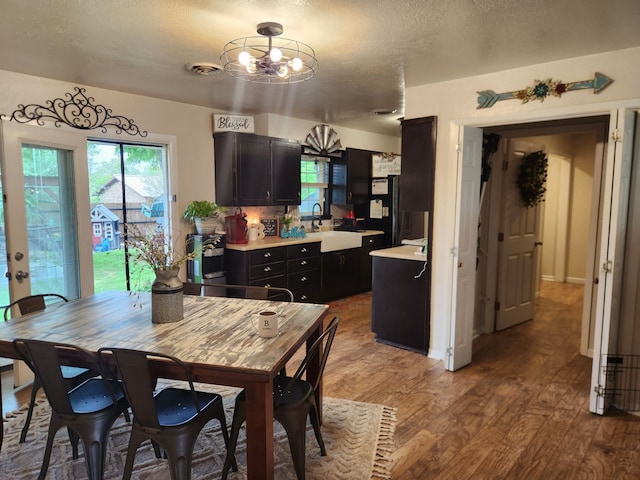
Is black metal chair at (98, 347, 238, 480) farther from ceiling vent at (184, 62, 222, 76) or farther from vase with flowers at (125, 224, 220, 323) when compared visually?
ceiling vent at (184, 62, 222, 76)

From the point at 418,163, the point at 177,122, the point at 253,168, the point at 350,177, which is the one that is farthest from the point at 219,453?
the point at 350,177

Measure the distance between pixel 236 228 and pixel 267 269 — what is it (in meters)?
0.60

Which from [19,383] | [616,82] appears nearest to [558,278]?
[616,82]

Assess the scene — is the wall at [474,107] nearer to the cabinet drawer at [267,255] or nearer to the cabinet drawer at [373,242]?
the cabinet drawer at [267,255]

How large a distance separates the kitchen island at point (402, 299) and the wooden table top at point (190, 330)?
154 centimetres

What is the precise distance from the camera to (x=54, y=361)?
6.18ft

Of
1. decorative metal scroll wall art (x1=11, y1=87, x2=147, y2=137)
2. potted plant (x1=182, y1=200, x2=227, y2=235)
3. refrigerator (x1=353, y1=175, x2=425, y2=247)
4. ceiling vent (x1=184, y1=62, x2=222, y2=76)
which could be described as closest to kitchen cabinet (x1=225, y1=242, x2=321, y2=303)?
potted plant (x1=182, y1=200, x2=227, y2=235)

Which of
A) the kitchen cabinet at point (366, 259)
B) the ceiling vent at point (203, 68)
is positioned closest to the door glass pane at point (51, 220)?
the ceiling vent at point (203, 68)

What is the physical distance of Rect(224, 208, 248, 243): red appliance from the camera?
495 centimetres

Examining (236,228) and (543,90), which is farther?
(236,228)

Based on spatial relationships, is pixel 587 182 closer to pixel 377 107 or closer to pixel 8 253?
pixel 377 107

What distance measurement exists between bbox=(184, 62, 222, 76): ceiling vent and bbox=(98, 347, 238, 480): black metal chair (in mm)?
2214

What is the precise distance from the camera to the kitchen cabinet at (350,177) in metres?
6.30

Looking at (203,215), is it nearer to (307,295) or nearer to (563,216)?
(307,295)
